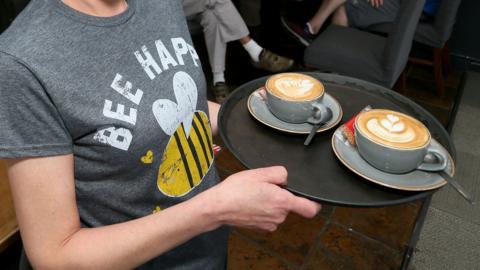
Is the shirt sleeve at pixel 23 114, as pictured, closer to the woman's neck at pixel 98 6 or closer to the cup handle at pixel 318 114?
the woman's neck at pixel 98 6

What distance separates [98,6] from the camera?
60 centimetres

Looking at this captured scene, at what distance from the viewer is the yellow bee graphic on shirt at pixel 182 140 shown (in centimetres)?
65

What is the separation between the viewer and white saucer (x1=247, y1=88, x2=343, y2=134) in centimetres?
76

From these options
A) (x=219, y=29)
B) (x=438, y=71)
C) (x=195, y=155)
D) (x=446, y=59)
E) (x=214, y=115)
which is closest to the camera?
(x=195, y=155)

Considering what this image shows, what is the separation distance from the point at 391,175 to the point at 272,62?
2.07m

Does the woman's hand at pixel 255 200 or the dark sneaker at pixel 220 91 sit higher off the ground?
the woman's hand at pixel 255 200

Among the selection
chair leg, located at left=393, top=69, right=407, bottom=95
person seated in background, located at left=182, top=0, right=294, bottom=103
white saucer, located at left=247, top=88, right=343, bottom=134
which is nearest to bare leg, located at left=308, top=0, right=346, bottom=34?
person seated in background, located at left=182, top=0, right=294, bottom=103

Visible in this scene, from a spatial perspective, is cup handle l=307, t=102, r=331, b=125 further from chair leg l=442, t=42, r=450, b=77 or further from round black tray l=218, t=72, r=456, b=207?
chair leg l=442, t=42, r=450, b=77

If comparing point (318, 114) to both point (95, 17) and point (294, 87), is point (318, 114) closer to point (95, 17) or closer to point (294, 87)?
point (294, 87)

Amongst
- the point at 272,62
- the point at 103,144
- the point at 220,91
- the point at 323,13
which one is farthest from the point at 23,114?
the point at 323,13

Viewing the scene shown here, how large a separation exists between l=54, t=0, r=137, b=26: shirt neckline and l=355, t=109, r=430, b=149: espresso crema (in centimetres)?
45

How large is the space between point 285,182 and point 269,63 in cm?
212

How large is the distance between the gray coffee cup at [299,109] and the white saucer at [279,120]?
0.01 m

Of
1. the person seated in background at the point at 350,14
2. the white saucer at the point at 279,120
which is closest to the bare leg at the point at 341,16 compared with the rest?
the person seated in background at the point at 350,14
